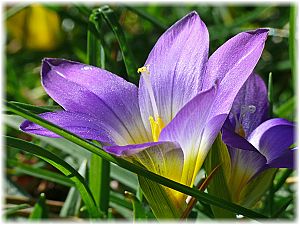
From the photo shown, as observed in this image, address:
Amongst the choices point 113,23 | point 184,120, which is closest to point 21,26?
point 113,23

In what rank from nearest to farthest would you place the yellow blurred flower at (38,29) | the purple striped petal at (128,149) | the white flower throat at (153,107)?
the purple striped petal at (128,149) < the white flower throat at (153,107) < the yellow blurred flower at (38,29)

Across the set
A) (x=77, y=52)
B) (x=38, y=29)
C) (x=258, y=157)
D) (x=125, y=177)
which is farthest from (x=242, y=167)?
(x=38, y=29)

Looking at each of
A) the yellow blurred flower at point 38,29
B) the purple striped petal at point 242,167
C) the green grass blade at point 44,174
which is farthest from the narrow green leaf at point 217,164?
the yellow blurred flower at point 38,29

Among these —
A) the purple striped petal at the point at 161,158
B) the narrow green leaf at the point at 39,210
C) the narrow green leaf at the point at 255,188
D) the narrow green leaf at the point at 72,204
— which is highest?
the purple striped petal at the point at 161,158

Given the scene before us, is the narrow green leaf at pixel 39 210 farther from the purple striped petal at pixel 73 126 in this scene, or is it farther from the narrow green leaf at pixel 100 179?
the purple striped petal at pixel 73 126

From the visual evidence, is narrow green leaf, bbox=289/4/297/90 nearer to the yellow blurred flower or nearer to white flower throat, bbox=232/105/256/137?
white flower throat, bbox=232/105/256/137

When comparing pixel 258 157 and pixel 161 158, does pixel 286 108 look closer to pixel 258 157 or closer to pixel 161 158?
pixel 258 157
